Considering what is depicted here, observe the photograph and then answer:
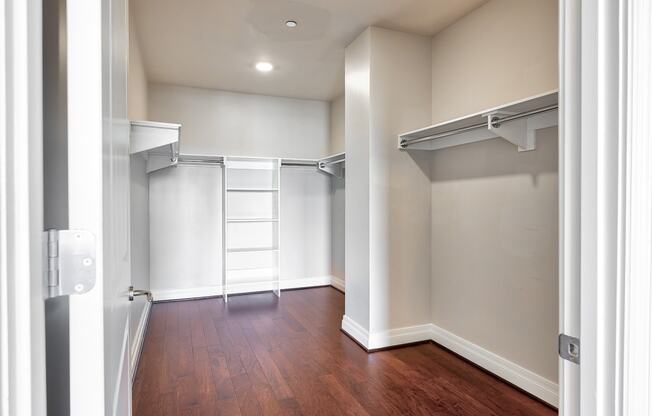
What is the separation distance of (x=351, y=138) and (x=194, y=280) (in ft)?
8.10

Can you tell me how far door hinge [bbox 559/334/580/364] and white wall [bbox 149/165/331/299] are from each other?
12.9 ft

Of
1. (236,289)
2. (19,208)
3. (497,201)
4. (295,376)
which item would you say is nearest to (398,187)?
(497,201)

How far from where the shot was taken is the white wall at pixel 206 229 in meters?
3.99

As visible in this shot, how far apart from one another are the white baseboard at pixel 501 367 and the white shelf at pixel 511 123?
1309 mm

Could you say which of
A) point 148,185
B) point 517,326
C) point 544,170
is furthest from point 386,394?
point 148,185

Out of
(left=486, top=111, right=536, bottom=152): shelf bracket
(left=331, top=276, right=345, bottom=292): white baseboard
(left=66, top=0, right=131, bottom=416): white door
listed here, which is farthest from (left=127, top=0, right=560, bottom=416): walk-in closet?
(left=66, top=0, right=131, bottom=416): white door

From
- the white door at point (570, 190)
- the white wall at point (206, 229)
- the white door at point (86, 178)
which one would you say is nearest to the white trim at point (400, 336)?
the white wall at point (206, 229)

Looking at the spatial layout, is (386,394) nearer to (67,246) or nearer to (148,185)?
(67,246)

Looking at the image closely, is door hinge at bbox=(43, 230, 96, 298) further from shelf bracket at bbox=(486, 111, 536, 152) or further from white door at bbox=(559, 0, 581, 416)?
shelf bracket at bbox=(486, 111, 536, 152)

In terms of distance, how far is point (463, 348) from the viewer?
261cm

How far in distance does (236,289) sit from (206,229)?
0.78 m

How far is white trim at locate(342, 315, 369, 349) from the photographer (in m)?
2.78

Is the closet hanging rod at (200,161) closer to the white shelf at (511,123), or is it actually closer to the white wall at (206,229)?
the white wall at (206,229)

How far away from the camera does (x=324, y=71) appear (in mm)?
3666
